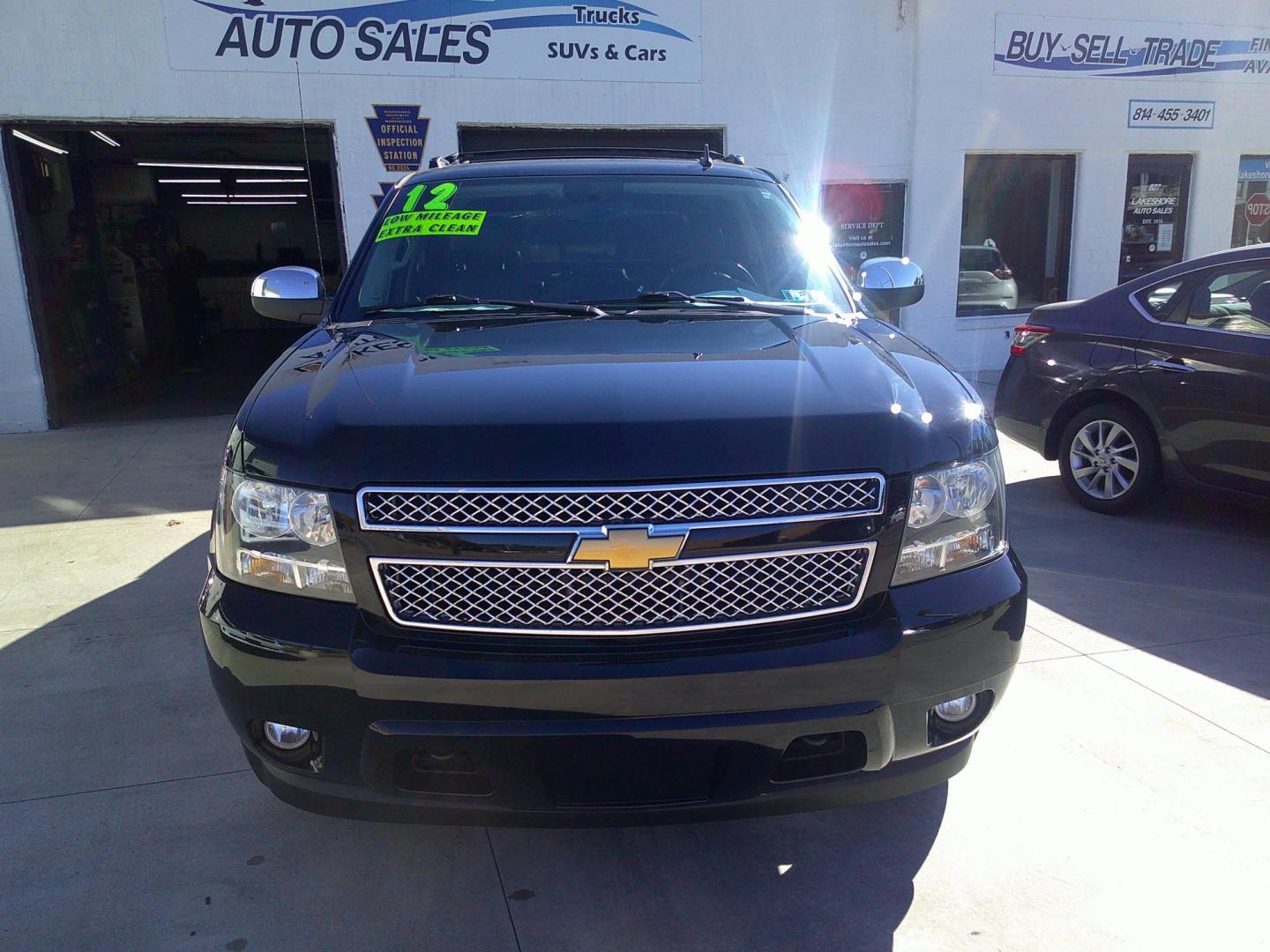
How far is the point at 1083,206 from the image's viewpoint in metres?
11.7

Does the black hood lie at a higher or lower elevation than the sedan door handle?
higher

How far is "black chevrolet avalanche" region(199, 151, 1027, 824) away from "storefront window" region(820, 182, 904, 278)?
8.90m

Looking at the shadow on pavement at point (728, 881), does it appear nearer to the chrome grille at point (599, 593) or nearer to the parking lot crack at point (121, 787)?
the chrome grille at point (599, 593)

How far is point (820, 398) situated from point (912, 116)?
32.1ft

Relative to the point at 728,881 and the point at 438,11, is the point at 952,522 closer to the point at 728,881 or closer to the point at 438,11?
the point at 728,881

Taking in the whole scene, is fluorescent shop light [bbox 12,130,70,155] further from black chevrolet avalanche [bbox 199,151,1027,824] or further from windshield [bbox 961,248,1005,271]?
windshield [bbox 961,248,1005,271]

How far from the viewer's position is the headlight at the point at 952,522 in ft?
7.03

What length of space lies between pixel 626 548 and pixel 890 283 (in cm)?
220

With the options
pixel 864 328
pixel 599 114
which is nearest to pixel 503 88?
pixel 599 114

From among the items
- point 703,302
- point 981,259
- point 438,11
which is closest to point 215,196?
point 438,11

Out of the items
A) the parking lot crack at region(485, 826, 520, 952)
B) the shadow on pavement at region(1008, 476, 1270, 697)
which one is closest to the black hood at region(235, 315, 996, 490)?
the parking lot crack at region(485, 826, 520, 952)

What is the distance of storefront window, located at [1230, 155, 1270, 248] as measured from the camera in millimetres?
12492

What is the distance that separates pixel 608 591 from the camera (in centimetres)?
202

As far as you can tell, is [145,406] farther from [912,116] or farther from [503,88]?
[912,116]
